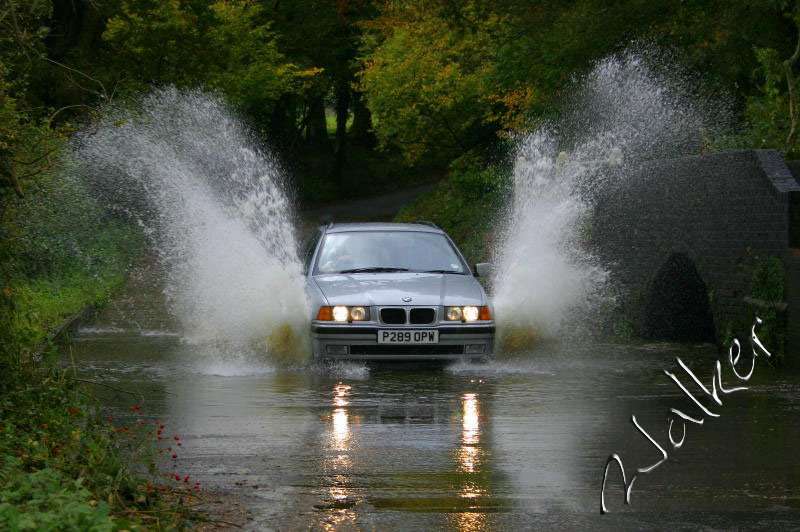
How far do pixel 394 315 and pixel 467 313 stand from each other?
786mm

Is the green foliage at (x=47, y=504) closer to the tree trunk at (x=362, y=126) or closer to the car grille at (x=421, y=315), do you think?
the car grille at (x=421, y=315)

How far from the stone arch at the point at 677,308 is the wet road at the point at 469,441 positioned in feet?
9.05

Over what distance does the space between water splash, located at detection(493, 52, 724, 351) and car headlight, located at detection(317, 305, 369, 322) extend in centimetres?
Answer: 274

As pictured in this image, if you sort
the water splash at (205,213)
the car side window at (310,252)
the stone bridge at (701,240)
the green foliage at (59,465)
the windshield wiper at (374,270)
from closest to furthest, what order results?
the green foliage at (59,465), the stone bridge at (701,240), the windshield wiper at (374,270), the water splash at (205,213), the car side window at (310,252)

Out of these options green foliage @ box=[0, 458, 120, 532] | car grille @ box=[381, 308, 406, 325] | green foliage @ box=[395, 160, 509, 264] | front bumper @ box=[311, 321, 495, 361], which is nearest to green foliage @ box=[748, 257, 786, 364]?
front bumper @ box=[311, 321, 495, 361]

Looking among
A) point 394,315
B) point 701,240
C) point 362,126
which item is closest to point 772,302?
point 701,240

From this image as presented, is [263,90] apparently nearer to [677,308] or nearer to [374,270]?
[677,308]

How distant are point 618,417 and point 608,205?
9431 mm

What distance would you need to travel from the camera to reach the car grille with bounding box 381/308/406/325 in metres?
12.6

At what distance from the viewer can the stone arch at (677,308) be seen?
1666 cm

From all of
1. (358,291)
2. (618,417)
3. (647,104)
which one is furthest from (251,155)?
(618,417)

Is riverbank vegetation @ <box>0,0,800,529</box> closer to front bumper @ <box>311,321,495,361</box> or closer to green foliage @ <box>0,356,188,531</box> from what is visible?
green foliage @ <box>0,356,188,531</box>

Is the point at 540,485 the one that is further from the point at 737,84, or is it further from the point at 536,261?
the point at 737,84
